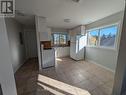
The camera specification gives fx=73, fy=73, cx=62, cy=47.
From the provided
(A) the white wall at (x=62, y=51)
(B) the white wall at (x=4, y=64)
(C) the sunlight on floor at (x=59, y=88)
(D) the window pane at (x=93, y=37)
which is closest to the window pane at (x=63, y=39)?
(A) the white wall at (x=62, y=51)

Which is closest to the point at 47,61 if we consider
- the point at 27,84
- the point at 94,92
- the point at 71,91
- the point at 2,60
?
the point at 27,84

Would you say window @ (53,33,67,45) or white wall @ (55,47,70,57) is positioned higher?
window @ (53,33,67,45)

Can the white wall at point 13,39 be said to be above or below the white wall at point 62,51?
above

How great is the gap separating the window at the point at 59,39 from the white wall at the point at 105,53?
2447 mm

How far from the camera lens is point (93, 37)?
425cm

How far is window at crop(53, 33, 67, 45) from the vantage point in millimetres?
6109

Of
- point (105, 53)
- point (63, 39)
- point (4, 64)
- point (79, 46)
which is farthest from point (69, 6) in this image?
point (63, 39)

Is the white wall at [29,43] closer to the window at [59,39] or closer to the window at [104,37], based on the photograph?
the window at [59,39]

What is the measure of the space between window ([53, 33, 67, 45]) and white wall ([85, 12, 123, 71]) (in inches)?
96.3

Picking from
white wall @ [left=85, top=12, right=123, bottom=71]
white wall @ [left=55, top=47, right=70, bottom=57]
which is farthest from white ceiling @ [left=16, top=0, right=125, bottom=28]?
white wall @ [left=55, top=47, right=70, bottom=57]

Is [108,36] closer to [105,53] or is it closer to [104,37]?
[104,37]

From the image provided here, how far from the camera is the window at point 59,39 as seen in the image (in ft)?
20.0

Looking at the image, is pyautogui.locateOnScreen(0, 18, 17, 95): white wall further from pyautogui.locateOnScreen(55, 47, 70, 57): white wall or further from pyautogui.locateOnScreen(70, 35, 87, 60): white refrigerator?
pyautogui.locateOnScreen(55, 47, 70, 57): white wall

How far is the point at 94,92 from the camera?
1.87 meters
